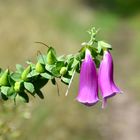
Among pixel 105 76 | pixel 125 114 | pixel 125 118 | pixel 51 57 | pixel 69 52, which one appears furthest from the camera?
pixel 69 52

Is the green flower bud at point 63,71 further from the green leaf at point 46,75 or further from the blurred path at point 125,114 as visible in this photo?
the blurred path at point 125,114

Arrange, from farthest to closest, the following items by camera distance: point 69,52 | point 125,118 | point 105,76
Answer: point 69,52, point 125,118, point 105,76

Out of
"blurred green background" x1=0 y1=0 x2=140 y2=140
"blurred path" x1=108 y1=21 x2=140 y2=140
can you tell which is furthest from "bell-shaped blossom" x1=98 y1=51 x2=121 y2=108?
"blurred path" x1=108 y1=21 x2=140 y2=140

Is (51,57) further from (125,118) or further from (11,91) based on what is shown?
(125,118)

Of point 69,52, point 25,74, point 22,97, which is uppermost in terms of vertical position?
point 69,52

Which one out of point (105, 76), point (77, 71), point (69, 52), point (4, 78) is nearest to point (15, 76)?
point (4, 78)

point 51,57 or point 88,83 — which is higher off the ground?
point 51,57

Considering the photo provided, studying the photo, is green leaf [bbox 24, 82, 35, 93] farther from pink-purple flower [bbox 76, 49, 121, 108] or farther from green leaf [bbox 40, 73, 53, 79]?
pink-purple flower [bbox 76, 49, 121, 108]
